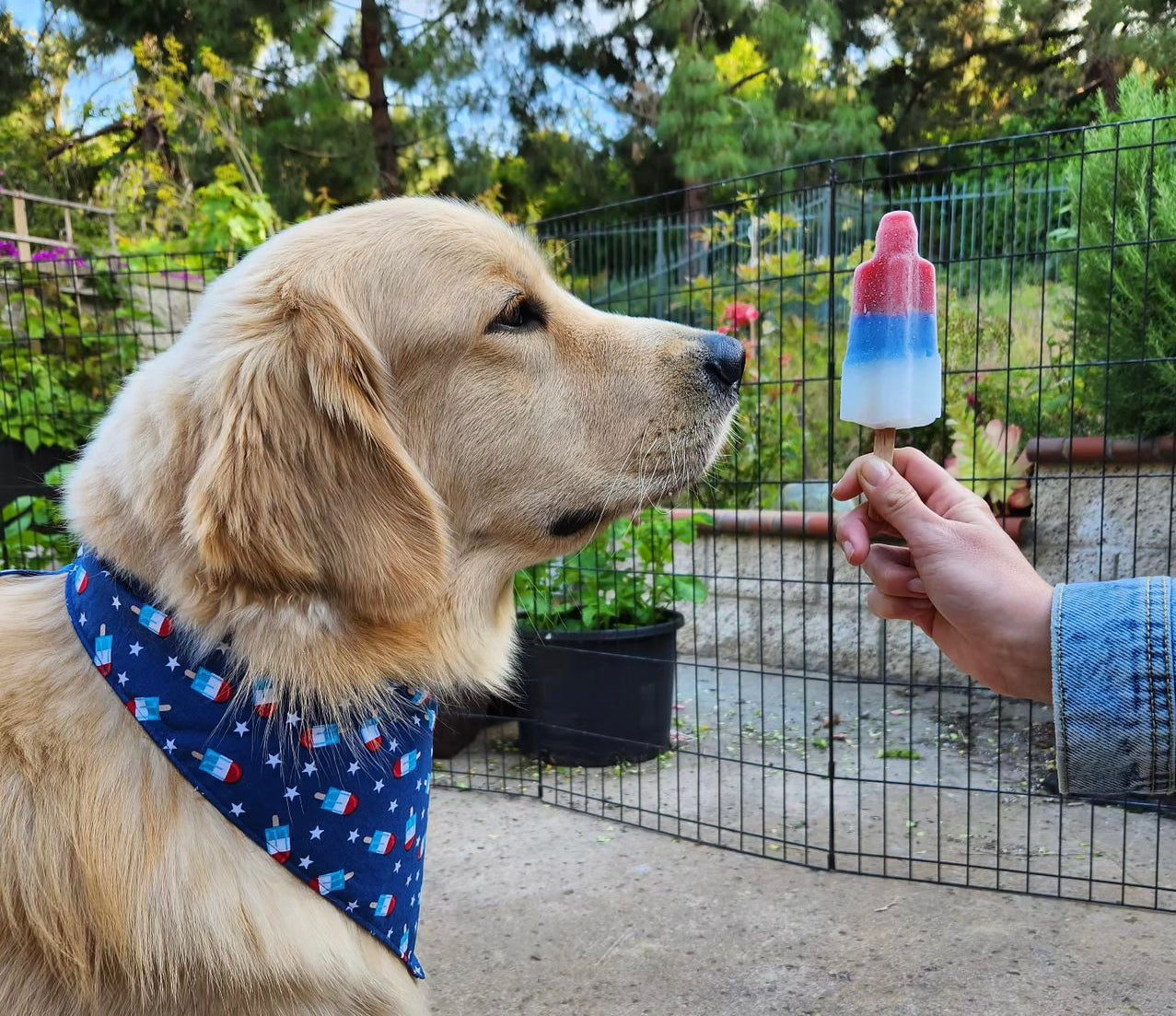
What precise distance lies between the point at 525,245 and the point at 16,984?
60.5 inches

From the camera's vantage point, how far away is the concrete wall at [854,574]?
4.21 meters

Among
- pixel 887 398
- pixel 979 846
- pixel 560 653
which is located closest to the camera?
pixel 887 398

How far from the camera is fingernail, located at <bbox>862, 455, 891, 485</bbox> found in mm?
1513

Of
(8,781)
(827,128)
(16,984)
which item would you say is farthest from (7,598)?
(827,128)

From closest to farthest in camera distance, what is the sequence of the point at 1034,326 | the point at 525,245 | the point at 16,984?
the point at 16,984 → the point at 525,245 → the point at 1034,326

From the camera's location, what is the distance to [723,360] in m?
1.88

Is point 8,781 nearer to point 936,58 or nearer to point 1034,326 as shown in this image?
point 1034,326

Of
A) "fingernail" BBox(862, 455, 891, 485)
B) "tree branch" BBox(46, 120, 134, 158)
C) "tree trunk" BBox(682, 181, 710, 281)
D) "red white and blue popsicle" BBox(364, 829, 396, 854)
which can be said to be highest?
"tree branch" BBox(46, 120, 134, 158)

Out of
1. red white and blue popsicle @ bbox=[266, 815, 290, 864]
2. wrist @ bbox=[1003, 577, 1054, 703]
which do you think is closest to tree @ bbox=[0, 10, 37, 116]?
red white and blue popsicle @ bbox=[266, 815, 290, 864]

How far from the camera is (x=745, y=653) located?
555 cm

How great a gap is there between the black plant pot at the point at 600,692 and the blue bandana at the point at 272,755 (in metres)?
2.30

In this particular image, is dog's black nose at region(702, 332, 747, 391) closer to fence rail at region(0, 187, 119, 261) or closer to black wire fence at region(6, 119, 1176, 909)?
black wire fence at region(6, 119, 1176, 909)

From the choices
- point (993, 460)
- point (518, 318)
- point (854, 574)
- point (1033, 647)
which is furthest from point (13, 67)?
point (1033, 647)

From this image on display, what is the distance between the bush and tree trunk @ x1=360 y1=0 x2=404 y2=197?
7.42 m
